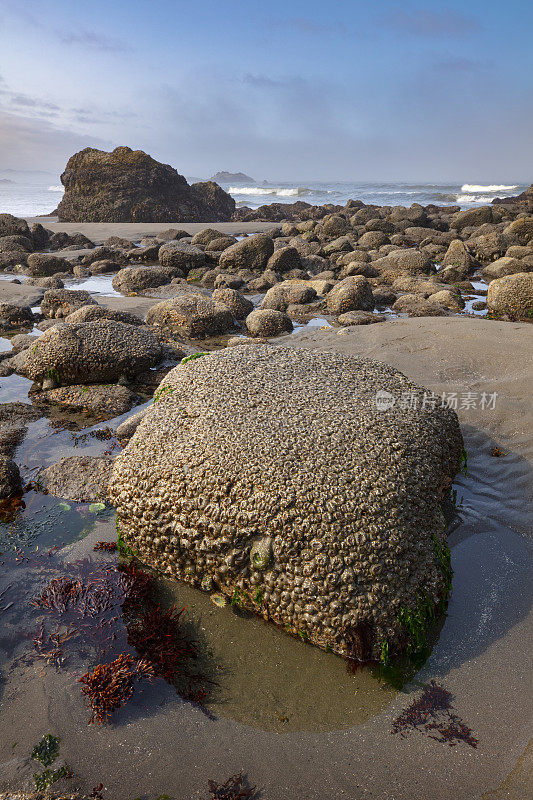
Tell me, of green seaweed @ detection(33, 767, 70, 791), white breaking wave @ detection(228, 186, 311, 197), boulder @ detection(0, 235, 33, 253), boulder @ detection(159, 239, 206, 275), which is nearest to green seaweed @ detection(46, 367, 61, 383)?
green seaweed @ detection(33, 767, 70, 791)

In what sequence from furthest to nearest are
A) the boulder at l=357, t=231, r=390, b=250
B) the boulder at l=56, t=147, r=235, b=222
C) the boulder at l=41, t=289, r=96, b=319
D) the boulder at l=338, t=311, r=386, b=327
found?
the boulder at l=56, t=147, r=235, b=222 < the boulder at l=357, t=231, r=390, b=250 < the boulder at l=41, t=289, r=96, b=319 < the boulder at l=338, t=311, r=386, b=327

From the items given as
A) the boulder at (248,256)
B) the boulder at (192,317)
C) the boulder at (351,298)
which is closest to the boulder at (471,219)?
the boulder at (248,256)

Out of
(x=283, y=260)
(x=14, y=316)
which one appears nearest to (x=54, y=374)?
(x=14, y=316)

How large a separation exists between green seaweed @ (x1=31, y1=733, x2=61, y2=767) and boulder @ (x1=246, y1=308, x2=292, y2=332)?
22.7 ft

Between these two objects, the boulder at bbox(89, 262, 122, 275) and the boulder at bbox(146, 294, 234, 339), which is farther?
the boulder at bbox(89, 262, 122, 275)

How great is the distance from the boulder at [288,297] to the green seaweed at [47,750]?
8.89 meters

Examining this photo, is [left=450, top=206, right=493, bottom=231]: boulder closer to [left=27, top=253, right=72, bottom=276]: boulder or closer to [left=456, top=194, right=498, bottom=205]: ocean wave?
[left=27, top=253, right=72, bottom=276]: boulder

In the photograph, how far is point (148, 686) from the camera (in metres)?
2.54

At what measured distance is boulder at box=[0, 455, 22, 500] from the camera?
13.2ft

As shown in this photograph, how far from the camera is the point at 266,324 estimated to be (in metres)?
8.66

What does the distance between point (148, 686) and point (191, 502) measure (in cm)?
99

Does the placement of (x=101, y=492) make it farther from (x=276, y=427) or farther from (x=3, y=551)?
(x=276, y=427)

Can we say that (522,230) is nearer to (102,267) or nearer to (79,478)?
(102,267)

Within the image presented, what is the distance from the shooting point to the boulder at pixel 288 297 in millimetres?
10469
